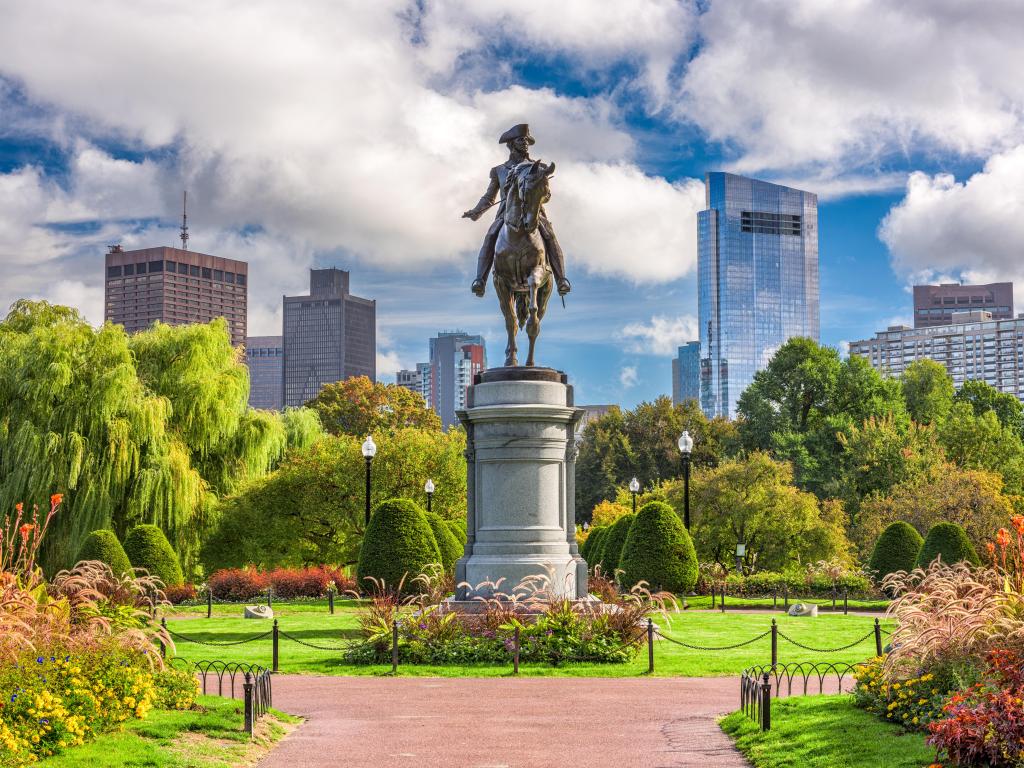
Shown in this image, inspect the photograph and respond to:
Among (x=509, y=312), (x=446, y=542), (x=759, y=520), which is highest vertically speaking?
(x=509, y=312)

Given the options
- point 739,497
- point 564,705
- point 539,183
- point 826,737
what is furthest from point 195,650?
point 739,497

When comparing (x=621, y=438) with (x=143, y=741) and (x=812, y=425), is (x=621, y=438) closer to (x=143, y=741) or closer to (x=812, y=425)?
(x=812, y=425)

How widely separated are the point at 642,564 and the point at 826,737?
19.3 metres

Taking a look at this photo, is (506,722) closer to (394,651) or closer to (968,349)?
(394,651)

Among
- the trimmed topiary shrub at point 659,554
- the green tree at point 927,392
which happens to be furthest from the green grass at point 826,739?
the green tree at point 927,392

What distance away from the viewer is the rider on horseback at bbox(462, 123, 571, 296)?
22.5 m

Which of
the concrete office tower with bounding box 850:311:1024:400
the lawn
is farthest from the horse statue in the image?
the concrete office tower with bounding box 850:311:1024:400

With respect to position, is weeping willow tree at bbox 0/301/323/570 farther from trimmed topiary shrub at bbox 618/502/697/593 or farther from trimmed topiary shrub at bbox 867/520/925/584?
trimmed topiary shrub at bbox 867/520/925/584

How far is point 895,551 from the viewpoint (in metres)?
33.9

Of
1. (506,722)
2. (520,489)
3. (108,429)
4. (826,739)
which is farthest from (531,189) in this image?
(108,429)

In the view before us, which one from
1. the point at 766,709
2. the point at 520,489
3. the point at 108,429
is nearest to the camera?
the point at 766,709

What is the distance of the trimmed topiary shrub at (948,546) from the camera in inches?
1166

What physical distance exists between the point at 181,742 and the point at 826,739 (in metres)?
5.91

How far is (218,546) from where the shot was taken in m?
39.2
